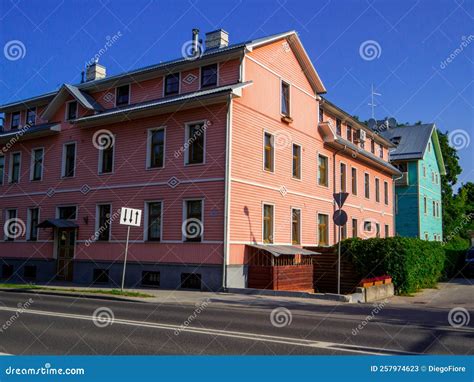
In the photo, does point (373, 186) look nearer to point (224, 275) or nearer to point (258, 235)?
point (258, 235)

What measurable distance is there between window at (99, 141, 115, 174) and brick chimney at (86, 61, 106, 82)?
7.44 meters

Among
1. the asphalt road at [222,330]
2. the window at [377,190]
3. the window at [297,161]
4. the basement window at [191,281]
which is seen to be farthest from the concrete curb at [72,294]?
the window at [377,190]

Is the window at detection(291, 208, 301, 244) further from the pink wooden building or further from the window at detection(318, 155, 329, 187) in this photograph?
the window at detection(318, 155, 329, 187)

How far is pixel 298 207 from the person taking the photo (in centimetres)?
2511

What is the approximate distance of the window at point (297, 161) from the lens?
2541 cm

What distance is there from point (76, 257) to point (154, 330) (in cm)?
1558

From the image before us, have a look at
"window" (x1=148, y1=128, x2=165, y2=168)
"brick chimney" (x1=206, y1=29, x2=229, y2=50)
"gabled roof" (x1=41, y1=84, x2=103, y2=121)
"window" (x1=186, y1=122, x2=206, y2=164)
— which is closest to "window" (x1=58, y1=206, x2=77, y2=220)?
"gabled roof" (x1=41, y1=84, x2=103, y2=121)

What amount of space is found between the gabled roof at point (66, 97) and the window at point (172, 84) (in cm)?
389

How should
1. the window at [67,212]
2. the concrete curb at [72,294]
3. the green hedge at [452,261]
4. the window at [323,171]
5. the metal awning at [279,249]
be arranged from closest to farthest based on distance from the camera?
1. the concrete curb at [72,294]
2. the metal awning at [279,249]
3. the window at [67,212]
4. the window at [323,171]
5. the green hedge at [452,261]

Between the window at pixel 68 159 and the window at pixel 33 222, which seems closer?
the window at pixel 68 159

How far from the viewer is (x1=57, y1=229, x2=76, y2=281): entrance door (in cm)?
2456

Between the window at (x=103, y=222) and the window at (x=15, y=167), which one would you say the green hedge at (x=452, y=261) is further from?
the window at (x=15, y=167)

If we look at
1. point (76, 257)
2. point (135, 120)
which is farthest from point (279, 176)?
point (76, 257)

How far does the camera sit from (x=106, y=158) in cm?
2427
